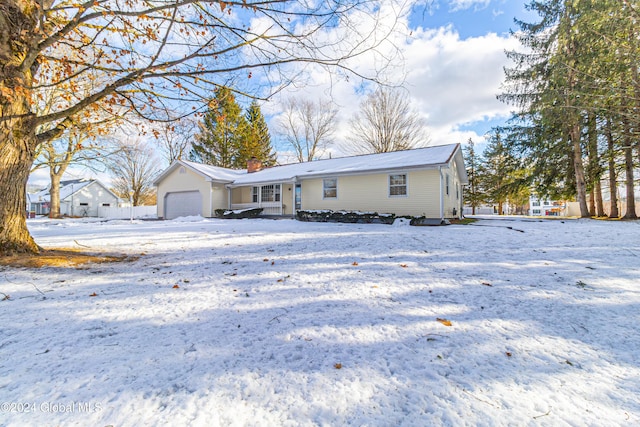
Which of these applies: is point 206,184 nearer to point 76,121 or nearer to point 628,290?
point 76,121

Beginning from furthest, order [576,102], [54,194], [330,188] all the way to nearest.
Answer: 1. [54,194]
2. [330,188]
3. [576,102]

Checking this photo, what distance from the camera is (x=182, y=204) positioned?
19.4 metres

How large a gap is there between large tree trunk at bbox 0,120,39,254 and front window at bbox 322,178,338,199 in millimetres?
12101

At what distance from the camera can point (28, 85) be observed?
4500 millimetres

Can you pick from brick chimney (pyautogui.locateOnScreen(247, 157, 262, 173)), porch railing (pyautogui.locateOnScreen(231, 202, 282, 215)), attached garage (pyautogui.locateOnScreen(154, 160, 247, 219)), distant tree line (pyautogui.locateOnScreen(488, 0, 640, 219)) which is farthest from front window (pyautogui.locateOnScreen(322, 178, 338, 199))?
distant tree line (pyautogui.locateOnScreen(488, 0, 640, 219))

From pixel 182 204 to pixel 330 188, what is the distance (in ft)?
36.3

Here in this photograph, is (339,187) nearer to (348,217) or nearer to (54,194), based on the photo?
(348,217)

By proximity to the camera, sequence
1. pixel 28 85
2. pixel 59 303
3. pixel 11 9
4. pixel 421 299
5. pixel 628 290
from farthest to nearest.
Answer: pixel 28 85 → pixel 11 9 → pixel 628 290 → pixel 421 299 → pixel 59 303

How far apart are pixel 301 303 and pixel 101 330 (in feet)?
5.81

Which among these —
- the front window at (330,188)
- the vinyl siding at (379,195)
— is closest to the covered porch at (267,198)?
the vinyl siding at (379,195)

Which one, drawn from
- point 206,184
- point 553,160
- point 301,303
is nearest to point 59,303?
point 301,303

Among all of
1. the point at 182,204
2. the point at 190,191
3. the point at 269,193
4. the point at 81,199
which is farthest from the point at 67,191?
the point at 269,193

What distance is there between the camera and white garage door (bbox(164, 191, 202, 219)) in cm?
1859

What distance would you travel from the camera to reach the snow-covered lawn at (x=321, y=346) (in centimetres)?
150
